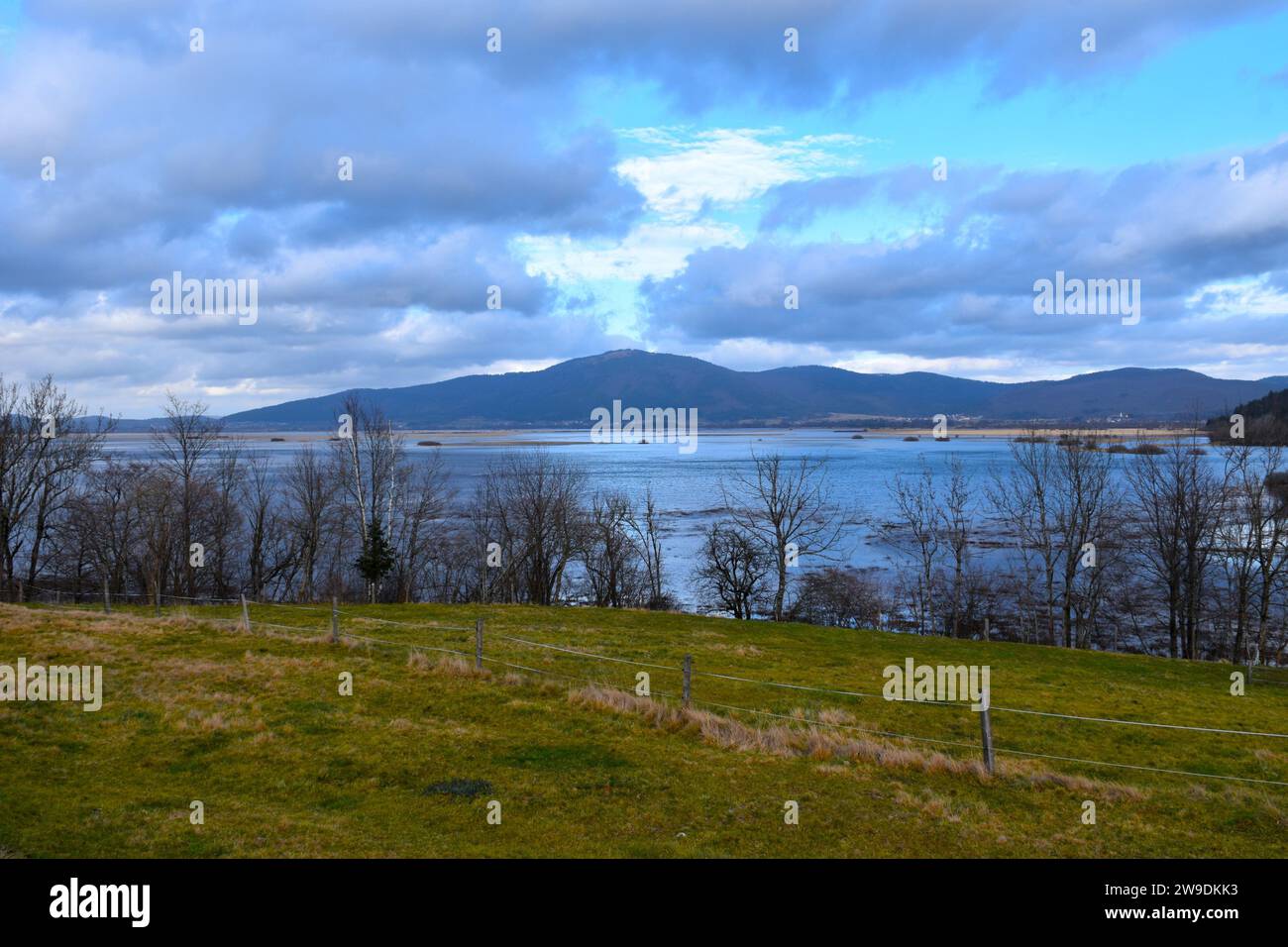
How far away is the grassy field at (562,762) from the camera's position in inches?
384

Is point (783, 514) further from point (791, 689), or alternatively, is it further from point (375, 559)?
point (791, 689)

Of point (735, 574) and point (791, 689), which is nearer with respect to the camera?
point (791, 689)

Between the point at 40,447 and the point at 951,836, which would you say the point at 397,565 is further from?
the point at 951,836

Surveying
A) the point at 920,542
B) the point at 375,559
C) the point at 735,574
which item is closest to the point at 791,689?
the point at 735,574

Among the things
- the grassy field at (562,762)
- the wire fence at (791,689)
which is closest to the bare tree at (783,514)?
the wire fence at (791,689)

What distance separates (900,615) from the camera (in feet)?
164

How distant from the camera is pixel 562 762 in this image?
42.7 ft

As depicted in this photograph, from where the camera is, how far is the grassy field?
9.77 meters

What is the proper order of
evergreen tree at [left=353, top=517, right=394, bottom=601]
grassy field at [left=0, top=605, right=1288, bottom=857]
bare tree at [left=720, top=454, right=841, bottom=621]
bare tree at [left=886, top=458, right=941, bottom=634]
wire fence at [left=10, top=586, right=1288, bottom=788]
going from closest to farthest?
grassy field at [left=0, top=605, right=1288, bottom=857] < wire fence at [left=10, top=586, right=1288, bottom=788] < evergreen tree at [left=353, top=517, right=394, bottom=601] < bare tree at [left=720, top=454, right=841, bottom=621] < bare tree at [left=886, top=458, right=941, bottom=634]

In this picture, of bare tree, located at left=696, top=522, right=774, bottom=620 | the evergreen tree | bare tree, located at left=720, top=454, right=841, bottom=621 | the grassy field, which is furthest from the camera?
bare tree, located at left=696, top=522, right=774, bottom=620

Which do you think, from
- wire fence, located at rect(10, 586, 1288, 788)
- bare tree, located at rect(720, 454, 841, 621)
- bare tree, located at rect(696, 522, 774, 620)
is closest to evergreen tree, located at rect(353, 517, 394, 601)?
wire fence, located at rect(10, 586, 1288, 788)

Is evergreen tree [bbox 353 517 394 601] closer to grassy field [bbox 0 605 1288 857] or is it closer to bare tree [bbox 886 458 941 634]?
grassy field [bbox 0 605 1288 857]

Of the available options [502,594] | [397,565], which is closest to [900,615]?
[502,594]

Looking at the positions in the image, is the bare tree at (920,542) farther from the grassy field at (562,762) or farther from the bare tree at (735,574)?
the grassy field at (562,762)
